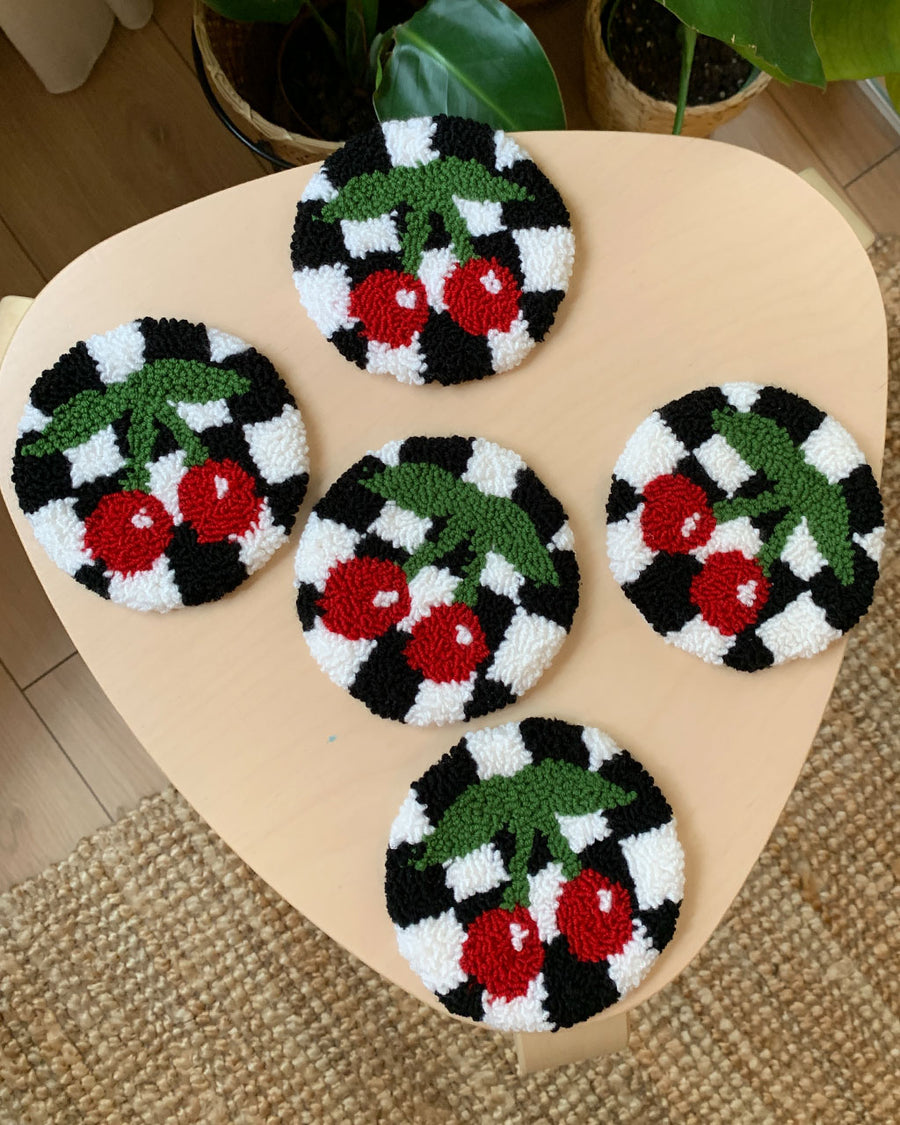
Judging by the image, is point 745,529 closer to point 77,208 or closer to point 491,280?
point 491,280

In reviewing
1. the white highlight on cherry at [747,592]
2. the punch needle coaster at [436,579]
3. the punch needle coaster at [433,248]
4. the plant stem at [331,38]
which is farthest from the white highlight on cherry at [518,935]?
the plant stem at [331,38]

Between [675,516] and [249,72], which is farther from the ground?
[249,72]

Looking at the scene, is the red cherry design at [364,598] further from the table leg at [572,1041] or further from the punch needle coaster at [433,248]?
the table leg at [572,1041]

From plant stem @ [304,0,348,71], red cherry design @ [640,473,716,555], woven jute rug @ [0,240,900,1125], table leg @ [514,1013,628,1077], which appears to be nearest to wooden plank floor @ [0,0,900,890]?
woven jute rug @ [0,240,900,1125]

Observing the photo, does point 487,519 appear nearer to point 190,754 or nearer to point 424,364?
point 424,364

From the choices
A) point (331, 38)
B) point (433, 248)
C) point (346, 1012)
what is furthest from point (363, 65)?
point (346, 1012)

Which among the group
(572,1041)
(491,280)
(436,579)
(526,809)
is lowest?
(572,1041)
